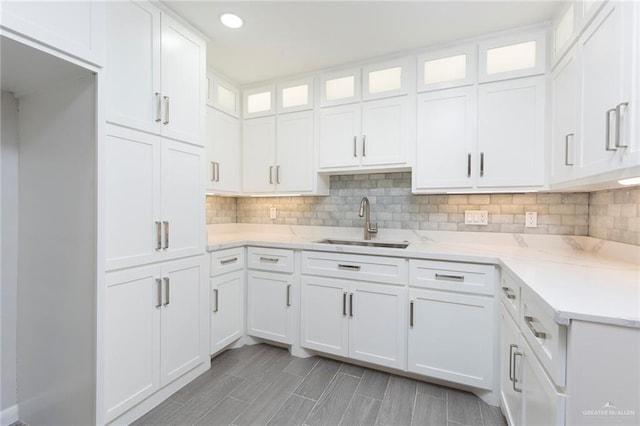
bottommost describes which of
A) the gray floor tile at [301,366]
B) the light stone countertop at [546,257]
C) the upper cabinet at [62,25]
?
the gray floor tile at [301,366]

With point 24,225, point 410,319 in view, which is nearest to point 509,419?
point 410,319

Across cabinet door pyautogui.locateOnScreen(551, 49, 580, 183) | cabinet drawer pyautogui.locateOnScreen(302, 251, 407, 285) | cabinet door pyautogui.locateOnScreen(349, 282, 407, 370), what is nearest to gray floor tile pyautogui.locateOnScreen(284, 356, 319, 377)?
cabinet door pyautogui.locateOnScreen(349, 282, 407, 370)

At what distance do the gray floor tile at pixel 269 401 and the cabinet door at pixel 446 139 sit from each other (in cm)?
173

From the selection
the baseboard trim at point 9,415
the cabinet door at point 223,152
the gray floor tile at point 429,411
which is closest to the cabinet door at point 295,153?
the cabinet door at point 223,152

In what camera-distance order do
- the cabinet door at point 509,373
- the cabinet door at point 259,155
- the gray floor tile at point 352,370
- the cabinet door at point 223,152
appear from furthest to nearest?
the cabinet door at point 259,155
the cabinet door at point 223,152
the gray floor tile at point 352,370
the cabinet door at point 509,373

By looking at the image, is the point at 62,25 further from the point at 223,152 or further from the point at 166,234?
the point at 223,152

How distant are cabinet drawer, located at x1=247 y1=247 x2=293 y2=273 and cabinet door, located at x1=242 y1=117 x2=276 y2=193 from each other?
25.0 inches

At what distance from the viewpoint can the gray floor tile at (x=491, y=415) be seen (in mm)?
1652

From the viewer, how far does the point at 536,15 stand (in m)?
1.84

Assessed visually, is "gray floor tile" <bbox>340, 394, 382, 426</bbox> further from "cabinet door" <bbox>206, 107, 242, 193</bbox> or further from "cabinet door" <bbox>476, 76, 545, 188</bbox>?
"cabinet door" <bbox>206, 107, 242, 193</bbox>

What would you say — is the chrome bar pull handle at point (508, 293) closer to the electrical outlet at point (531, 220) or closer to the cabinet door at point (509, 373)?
the cabinet door at point (509, 373)

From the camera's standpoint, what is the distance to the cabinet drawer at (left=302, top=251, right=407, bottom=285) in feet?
6.75

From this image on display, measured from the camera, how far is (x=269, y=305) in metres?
2.49

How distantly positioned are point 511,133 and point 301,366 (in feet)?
7.56
